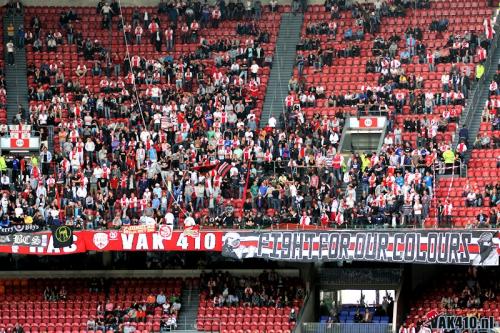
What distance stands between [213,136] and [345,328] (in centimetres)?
866

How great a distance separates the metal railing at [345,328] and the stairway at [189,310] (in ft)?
11.5

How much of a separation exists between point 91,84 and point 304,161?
954cm

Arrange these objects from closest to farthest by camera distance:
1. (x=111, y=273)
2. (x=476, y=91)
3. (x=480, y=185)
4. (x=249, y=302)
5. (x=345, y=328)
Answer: (x=345, y=328)
(x=480, y=185)
(x=249, y=302)
(x=111, y=273)
(x=476, y=91)

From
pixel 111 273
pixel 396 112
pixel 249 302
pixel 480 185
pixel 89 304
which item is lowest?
pixel 89 304

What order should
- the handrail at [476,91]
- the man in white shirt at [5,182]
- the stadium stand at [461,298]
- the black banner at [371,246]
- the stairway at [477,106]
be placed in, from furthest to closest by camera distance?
the handrail at [476,91]
the stairway at [477,106]
the man in white shirt at [5,182]
the stadium stand at [461,298]
the black banner at [371,246]

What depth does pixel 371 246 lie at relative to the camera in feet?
151

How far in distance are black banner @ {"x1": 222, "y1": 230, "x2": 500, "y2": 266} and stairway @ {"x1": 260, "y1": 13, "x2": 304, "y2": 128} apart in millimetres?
7413

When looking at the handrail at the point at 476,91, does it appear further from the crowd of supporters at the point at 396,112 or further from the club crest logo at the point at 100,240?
the club crest logo at the point at 100,240

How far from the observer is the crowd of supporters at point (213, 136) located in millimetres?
48219

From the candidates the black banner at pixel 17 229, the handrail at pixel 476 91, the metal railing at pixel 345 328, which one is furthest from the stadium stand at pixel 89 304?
the handrail at pixel 476 91

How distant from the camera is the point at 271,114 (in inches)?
2103

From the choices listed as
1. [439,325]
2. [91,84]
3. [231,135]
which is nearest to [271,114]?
[231,135]

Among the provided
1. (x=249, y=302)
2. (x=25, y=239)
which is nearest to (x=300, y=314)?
(x=249, y=302)

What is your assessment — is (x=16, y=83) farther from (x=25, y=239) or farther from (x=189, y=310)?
(x=189, y=310)
